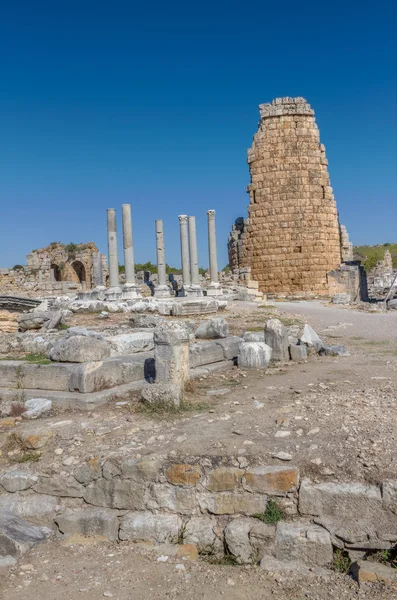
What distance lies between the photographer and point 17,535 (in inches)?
152

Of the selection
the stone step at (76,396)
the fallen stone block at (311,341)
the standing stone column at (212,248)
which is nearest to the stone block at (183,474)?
the stone step at (76,396)

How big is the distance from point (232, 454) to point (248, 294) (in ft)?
51.2

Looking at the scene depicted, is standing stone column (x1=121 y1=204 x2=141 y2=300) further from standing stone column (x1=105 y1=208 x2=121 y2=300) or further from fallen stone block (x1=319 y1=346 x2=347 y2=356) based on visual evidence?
fallen stone block (x1=319 y1=346 x2=347 y2=356)

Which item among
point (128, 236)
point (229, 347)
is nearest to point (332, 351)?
point (229, 347)

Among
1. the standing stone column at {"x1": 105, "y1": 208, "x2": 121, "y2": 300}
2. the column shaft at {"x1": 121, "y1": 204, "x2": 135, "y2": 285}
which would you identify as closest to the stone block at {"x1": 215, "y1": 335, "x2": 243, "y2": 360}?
the column shaft at {"x1": 121, "y1": 204, "x2": 135, "y2": 285}

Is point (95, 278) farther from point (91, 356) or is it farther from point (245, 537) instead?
point (245, 537)

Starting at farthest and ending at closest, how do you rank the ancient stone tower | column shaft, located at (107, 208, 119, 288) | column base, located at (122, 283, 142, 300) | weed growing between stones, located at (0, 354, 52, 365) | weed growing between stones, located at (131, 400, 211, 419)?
the ancient stone tower < column shaft, located at (107, 208, 119, 288) < column base, located at (122, 283, 142, 300) < weed growing between stones, located at (0, 354, 52, 365) < weed growing between stones, located at (131, 400, 211, 419)

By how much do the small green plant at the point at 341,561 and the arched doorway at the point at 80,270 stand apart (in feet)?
115

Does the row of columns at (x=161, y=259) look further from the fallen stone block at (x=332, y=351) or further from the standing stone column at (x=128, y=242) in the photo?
the fallen stone block at (x=332, y=351)

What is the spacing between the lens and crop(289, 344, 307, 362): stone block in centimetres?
812

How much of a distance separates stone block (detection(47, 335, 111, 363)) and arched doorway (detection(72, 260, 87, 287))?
31.5 meters

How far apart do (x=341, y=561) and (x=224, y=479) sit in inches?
40.5

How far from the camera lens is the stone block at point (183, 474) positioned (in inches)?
161

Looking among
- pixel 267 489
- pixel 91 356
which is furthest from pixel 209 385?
pixel 267 489
